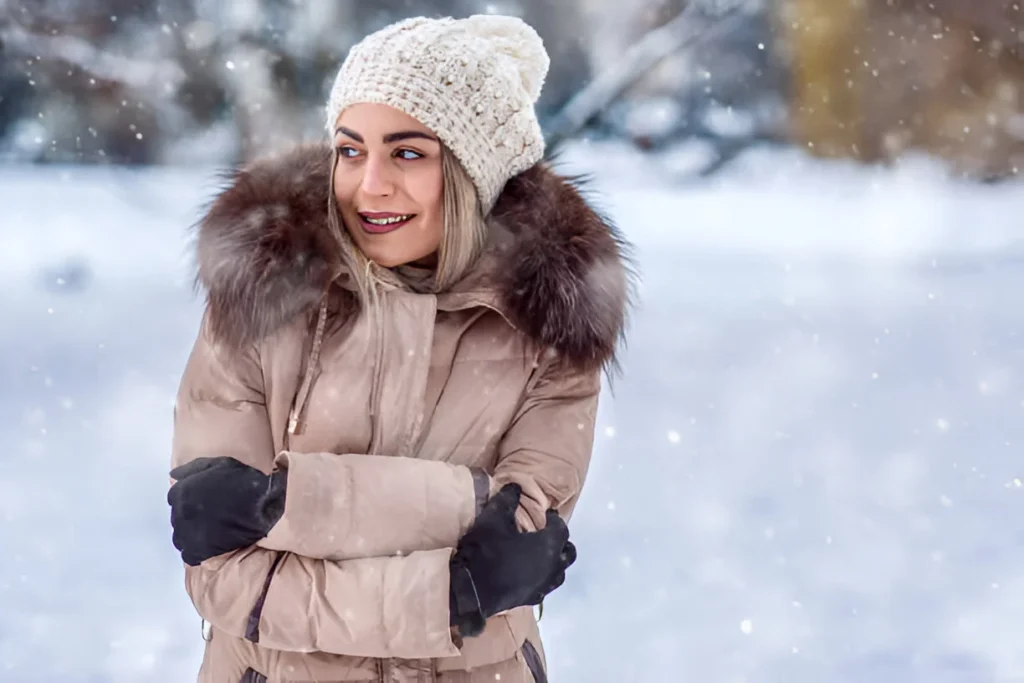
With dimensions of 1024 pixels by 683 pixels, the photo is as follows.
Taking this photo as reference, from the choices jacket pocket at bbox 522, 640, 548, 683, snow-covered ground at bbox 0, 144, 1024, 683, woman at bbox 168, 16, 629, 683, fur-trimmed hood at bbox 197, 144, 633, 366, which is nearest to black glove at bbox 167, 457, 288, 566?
woman at bbox 168, 16, 629, 683

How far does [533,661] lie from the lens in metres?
1.14

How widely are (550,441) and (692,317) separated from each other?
1.79 m

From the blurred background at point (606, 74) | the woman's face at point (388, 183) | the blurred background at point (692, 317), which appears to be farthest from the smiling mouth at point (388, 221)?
the blurred background at point (606, 74)

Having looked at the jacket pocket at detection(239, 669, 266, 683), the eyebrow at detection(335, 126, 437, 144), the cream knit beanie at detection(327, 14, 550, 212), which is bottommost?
the jacket pocket at detection(239, 669, 266, 683)

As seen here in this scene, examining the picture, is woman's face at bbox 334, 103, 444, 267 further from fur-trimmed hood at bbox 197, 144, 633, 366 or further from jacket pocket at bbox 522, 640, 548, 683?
jacket pocket at bbox 522, 640, 548, 683

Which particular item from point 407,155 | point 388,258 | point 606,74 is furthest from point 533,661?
point 606,74

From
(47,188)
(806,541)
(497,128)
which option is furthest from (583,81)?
(497,128)

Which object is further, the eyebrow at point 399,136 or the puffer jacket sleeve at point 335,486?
the eyebrow at point 399,136

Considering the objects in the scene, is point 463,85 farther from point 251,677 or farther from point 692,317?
point 692,317

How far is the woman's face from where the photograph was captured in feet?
3.49

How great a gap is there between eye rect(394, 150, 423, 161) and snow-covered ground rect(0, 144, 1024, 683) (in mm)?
531

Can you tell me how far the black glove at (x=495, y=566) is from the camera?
93 cm

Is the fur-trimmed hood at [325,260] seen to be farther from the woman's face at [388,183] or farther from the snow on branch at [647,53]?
the snow on branch at [647,53]

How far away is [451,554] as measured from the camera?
944 millimetres
